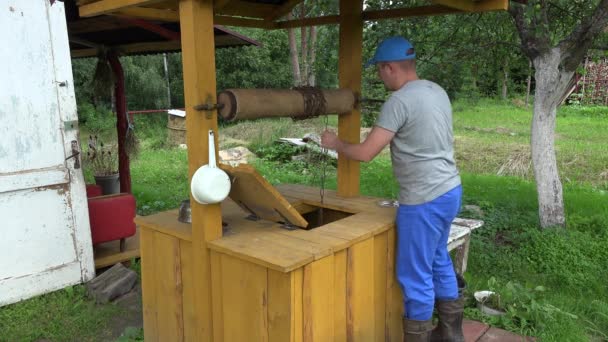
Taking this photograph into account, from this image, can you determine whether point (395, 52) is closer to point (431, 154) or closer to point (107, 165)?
point (431, 154)

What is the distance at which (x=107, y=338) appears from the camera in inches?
138

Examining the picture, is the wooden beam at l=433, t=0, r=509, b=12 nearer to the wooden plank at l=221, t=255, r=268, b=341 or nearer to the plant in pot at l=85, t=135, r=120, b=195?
the wooden plank at l=221, t=255, r=268, b=341

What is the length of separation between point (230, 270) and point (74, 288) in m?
2.43

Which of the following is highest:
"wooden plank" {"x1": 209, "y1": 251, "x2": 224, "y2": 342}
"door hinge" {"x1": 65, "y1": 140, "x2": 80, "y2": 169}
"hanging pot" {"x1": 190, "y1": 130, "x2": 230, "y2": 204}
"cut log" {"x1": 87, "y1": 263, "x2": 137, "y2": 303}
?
"hanging pot" {"x1": 190, "y1": 130, "x2": 230, "y2": 204}

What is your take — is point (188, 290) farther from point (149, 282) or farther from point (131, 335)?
point (131, 335)

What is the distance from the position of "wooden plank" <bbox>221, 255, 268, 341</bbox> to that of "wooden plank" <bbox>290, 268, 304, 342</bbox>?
0.46 feet

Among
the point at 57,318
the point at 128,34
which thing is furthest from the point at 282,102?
the point at 128,34

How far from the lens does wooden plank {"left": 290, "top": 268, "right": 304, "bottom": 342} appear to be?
208cm

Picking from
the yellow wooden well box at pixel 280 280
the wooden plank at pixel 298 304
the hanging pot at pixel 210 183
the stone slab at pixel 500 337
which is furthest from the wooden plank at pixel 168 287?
the stone slab at pixel 500 337

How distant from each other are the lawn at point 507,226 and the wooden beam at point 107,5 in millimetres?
2228

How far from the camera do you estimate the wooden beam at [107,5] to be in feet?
7.68

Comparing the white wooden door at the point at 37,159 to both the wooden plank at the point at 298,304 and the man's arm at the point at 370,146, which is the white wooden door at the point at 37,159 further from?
the wooden plank at the point at 298,304

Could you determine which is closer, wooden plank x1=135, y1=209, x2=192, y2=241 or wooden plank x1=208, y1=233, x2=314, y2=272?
wooden plank x1=208, y1=233, x2=314, y2=272

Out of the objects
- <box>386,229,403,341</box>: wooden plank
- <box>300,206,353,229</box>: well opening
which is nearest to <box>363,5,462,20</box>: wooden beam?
<box>300,206,353,229</box>: well opening
